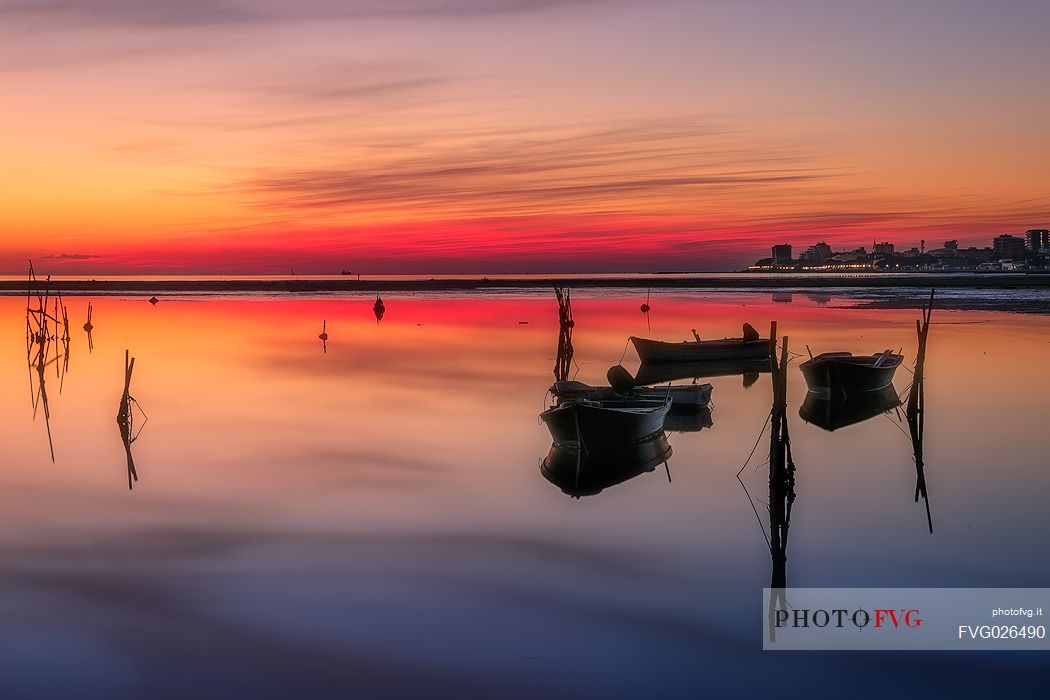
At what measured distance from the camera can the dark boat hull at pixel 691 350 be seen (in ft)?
129

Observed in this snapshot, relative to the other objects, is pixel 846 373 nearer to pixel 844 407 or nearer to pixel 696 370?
pixel 844 407

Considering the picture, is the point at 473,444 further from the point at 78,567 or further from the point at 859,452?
the point at 78,567

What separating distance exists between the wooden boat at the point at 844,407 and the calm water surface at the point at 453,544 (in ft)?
1.79

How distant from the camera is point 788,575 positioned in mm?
13211

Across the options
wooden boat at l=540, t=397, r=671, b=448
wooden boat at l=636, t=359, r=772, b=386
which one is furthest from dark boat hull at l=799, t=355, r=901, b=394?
wooden boat at l=540, t=397, r=671, b=448

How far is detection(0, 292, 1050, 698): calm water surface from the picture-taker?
10156 mm

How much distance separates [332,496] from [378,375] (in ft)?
62.2

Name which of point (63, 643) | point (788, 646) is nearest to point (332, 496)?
point (63, 643)

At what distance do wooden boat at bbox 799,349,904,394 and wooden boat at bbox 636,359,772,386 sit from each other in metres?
7.08

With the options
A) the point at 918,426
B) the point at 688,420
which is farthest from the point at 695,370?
the point at 918,426

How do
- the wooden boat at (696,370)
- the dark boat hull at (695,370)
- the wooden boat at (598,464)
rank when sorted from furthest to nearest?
the dark boat hull at (695,370) → the wooden boat at (696,370) → the wooden boat at (598,464)

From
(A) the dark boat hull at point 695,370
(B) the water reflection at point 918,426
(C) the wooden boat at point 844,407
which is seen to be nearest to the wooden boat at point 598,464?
(B) the water reflection at point 918,426

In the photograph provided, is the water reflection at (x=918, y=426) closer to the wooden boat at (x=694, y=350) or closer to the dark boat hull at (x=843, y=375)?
the dark boat hull at (x=843, y=375)

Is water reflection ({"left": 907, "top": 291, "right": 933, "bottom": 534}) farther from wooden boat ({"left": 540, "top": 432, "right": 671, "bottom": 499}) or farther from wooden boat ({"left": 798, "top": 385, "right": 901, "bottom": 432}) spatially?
wooden boat ({"left": 540, "top": 432, "right": 671, "bottom": 499})
